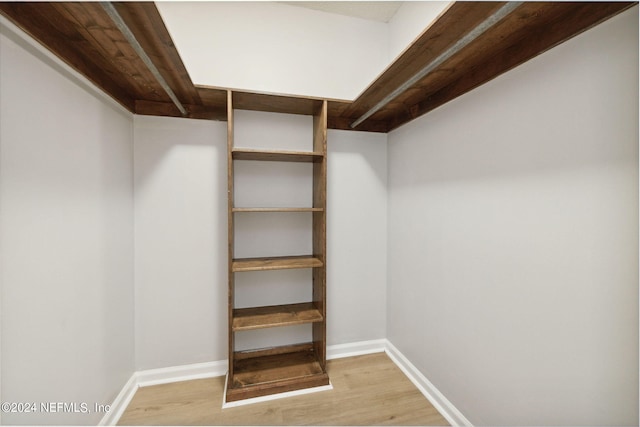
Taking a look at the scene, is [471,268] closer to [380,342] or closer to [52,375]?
[380,342]

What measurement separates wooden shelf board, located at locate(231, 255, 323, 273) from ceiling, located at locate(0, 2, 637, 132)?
3.62ft

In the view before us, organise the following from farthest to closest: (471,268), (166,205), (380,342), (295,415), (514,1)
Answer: (380,342), (166,205), (295,415), (471,268), (514,1)

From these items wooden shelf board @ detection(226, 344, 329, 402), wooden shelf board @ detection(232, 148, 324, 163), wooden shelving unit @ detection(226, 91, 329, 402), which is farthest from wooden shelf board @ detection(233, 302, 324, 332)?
wooden shelf board @ detection(232, 148, 324, 163)

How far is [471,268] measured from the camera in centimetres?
140

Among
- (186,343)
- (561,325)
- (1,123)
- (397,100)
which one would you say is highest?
(397,100)

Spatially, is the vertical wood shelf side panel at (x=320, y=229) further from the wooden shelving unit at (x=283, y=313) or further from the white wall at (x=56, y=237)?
the white wall at (x=56, y=237)

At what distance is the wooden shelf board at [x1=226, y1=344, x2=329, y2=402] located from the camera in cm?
168

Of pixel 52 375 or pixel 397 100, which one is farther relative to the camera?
pixel 397 100

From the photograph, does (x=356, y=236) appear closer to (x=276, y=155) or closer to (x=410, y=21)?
(x=276, y=155)

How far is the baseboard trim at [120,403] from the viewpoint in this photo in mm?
1427

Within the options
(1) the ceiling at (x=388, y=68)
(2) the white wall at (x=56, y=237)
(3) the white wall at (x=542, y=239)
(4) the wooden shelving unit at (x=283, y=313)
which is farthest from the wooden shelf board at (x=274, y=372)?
(1) the ceiling at (x=388, y=68)

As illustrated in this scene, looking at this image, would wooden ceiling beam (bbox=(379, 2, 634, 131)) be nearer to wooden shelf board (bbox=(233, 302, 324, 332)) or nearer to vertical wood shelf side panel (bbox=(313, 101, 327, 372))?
vertical wood shelf side panel (bbox=(313, 101, 327, 372))

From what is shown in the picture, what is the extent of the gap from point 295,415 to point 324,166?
5.09 ft

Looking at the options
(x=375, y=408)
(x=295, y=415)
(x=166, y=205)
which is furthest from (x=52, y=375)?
(x=375, y=408)
